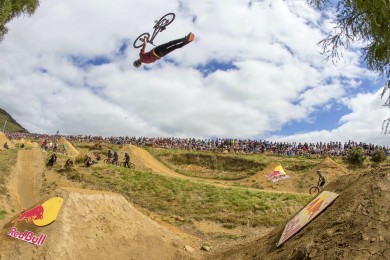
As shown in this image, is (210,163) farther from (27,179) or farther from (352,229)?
(352,229)

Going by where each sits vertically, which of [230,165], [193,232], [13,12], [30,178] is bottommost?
[193,232]

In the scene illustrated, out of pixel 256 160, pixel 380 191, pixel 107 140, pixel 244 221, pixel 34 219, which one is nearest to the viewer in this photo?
pixel 380 191

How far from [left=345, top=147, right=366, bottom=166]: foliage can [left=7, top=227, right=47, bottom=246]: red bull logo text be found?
3437 cm

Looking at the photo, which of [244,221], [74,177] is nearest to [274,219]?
[244,221]

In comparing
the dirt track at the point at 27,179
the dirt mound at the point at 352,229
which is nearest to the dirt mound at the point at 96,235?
the dirt mound at the point at 352,229

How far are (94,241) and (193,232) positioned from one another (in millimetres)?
7579

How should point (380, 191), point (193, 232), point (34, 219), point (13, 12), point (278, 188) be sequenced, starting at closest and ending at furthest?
point (380, 191), point (34, 219), point (13, 12), point (193, 232), point (278, 188)

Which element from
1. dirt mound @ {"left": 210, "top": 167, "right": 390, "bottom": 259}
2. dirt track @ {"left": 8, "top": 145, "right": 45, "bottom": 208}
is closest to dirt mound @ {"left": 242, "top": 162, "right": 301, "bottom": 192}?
dirt track @ {"left": 8, "top": 145, "right": 45, "bottom": 208}

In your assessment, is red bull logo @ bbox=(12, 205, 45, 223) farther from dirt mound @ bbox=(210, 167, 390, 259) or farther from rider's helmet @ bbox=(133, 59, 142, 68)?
rider's helmet @ bbox=(133, 59, 142, 68)

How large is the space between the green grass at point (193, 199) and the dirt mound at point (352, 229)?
1337cm

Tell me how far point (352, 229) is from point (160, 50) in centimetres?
1560

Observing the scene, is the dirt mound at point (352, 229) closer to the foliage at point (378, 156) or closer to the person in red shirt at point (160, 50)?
the person in red shirt at point (160, 50)

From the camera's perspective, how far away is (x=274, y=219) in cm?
2247

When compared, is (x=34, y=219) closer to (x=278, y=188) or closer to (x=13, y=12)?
(x=13, y=12)
